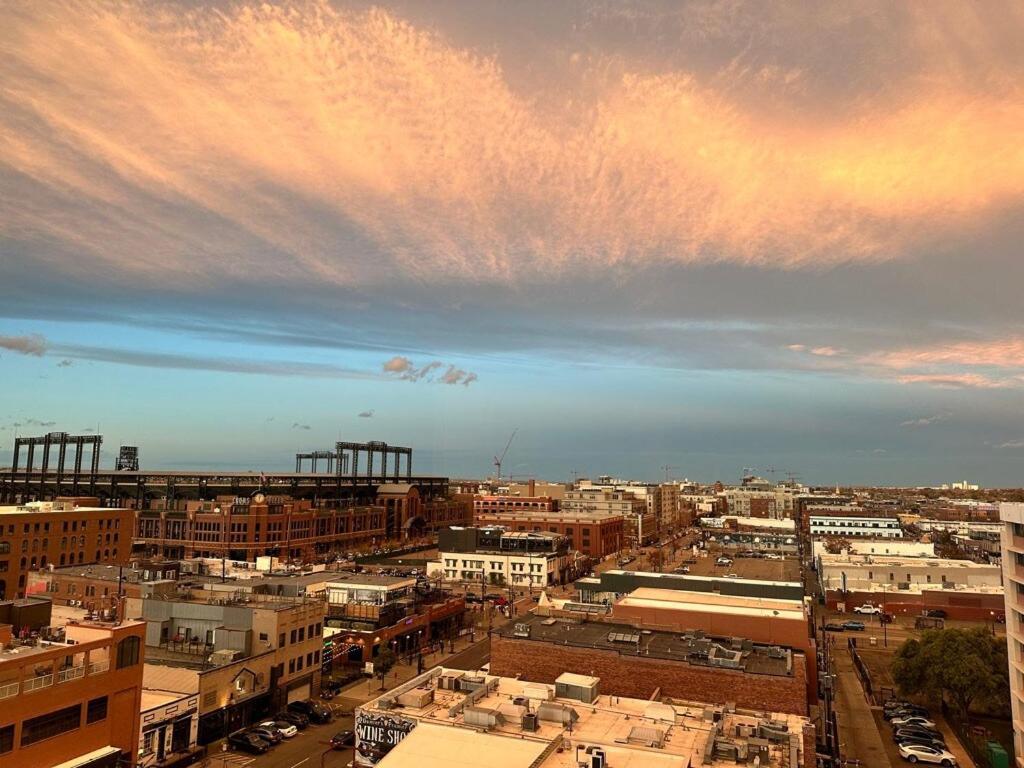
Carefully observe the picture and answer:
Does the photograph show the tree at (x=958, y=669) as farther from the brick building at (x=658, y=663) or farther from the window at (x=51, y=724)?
the window at (x=51, y=724)

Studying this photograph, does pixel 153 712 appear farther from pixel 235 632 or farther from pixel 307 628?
pixel 307 628

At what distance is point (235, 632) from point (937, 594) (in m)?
84.4

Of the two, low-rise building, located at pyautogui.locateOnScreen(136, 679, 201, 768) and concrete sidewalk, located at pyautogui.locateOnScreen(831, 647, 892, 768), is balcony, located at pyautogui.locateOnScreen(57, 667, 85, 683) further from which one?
concrete sidewalk, located at pyautogui.locateOnScreen(831, 647, 892, 768)

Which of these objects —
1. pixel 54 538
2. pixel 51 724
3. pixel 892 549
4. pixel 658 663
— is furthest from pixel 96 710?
pixel 892 549

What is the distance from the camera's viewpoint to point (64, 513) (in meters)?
87.6

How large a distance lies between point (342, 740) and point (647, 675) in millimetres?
18881

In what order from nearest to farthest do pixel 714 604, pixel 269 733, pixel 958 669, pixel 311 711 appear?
pixel 269 733 → pixel 311 711 → pixel 958 669 → pixel 714 604

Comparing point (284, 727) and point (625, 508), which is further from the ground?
point (625, 508)

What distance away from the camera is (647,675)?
3778 centimetres

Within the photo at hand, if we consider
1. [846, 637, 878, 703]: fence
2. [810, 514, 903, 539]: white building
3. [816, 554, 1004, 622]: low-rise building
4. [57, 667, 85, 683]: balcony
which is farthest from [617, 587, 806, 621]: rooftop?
[810, 514, 903, 539]: white building

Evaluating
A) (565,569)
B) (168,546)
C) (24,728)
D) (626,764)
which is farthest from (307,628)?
(168,546)

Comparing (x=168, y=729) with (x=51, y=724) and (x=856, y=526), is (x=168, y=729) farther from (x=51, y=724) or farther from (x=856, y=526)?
(x=856, y=526)

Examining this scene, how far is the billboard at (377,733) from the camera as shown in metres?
30.4

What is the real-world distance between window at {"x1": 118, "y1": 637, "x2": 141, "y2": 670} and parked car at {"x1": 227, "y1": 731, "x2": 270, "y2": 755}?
12.5m
